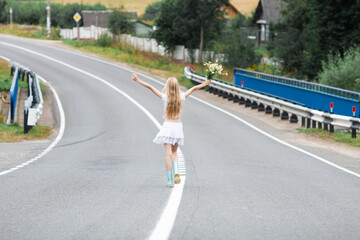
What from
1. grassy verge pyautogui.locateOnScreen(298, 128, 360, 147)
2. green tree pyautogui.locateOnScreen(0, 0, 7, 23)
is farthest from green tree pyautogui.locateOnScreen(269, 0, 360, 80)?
green tree pyautogui.locateOnScreen(0, 0, 7, 23)

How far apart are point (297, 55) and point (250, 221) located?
4194cm

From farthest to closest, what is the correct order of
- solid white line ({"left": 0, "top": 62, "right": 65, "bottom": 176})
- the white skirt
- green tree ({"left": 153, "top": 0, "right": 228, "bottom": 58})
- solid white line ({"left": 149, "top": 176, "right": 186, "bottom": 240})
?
green tree ({"left": 153, "top": 0, "right": 228, "bottom": 58}), solid white line ({"left": 0, "top": 62, "right": 65, "bottom": 176}), the white skirt, solid white line ({"left": 149, "top": 176, "right": 186, "bottom": 240})

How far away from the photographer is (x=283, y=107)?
2105 cm

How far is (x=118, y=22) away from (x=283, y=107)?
4442 cm

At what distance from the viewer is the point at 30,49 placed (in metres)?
47.8

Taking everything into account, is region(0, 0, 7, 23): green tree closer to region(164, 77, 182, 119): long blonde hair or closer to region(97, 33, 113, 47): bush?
region(97, 33, 113, 47): bush

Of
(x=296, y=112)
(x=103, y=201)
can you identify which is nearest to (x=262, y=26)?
(x=296, y=112)

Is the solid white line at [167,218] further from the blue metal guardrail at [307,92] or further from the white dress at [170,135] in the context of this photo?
the blue metal guardrail at [307,92]

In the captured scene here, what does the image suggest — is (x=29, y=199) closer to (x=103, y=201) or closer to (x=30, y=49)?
(x=103, y=201)

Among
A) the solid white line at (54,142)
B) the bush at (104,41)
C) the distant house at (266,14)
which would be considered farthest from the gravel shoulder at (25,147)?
the distant house at (266,14)

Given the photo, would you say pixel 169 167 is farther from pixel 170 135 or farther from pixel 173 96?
pixel 173 96

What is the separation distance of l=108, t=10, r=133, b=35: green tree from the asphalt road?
150ft

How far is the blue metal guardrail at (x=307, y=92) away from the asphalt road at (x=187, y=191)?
9.99 feet

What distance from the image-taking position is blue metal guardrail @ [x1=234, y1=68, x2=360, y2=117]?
17703mm
